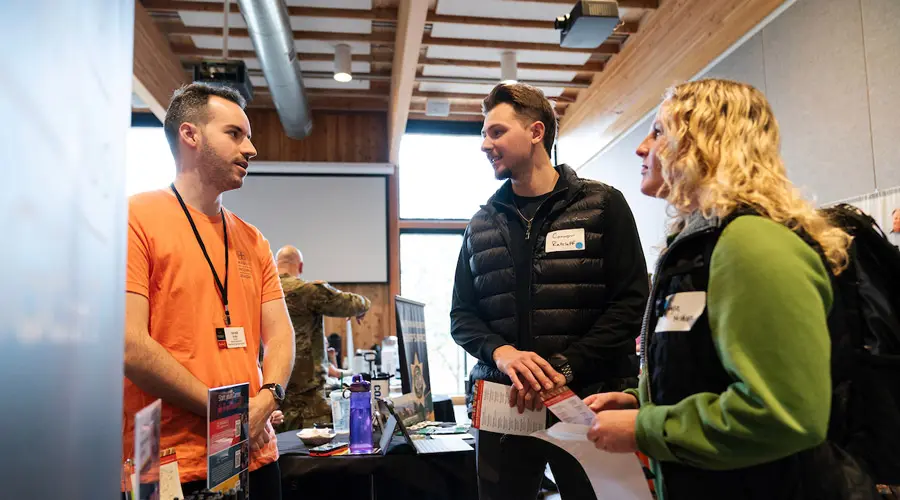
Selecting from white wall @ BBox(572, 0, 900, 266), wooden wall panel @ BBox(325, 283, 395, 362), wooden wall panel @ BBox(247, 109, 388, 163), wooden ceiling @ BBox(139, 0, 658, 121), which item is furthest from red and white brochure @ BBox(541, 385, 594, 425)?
wooden wall panel @ BBox(247, 109, 388, 163)

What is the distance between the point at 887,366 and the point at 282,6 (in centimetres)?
505

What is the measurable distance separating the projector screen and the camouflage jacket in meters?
4.53

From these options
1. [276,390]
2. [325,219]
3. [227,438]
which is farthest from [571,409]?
[325,219]

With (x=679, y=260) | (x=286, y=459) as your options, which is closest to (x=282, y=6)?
(x=286, y=459)

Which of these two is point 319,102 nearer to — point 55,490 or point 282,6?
point 282,6

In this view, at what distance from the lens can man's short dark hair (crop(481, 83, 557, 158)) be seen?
195 centimetres

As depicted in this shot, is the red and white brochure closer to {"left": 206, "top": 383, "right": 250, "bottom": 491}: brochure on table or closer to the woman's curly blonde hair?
the woman's curly blonde hair

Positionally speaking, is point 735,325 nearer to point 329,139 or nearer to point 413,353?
point 413,353

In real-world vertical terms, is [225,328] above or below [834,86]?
below

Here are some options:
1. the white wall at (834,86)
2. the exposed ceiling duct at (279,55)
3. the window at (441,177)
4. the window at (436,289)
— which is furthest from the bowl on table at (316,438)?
the window at (441,177)

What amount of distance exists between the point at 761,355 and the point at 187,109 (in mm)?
1537

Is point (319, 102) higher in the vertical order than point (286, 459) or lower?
higher

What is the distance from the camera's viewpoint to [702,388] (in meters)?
0.99

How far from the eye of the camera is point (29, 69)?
1.02 feet
